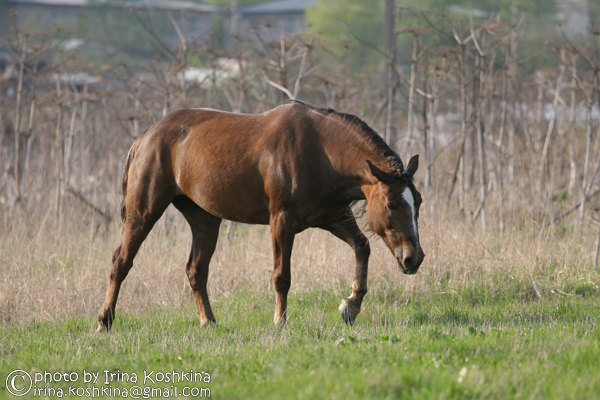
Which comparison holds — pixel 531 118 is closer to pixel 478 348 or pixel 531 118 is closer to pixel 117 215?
pixel 117 215

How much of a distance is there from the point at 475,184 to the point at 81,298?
6977 mm

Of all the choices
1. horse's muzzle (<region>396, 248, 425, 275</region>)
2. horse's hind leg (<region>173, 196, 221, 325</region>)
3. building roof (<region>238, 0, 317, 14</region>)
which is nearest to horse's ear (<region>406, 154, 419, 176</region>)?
horse's muzzle (<region>396, 248, 425, 275</region>)

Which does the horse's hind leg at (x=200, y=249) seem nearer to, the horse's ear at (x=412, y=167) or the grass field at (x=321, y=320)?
the grass field at (x=321, y=320)

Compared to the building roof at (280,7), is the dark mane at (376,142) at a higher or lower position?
lower

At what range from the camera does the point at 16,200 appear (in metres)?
10.8

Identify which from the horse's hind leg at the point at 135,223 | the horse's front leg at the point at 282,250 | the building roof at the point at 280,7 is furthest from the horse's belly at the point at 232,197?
the building roof at the point at 280,7

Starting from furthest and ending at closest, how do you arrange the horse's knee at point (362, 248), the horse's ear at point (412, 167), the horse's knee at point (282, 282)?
the horse's knee at point (362, 248) < the horse's knee at point (282, 282) < the horse's ear at point (412, 167)

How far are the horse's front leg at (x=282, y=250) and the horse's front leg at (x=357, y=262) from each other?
49 centimetres

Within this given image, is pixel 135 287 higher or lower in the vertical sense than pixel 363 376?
lower

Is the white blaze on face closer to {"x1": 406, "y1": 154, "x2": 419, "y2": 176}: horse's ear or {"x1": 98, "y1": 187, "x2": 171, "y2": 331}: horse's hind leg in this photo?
{"x1": 406, "y1": 154, "x2": 419, "y2": 176}: horse's ear

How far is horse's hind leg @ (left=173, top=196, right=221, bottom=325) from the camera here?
7.22m

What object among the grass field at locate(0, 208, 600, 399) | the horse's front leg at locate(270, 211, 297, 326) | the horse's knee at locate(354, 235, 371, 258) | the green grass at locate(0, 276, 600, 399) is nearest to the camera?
the green grass at locate(0, 276, 600, 399)

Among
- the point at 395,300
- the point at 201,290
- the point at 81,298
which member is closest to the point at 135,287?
the point at 81,298

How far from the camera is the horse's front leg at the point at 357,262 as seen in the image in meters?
6.73
